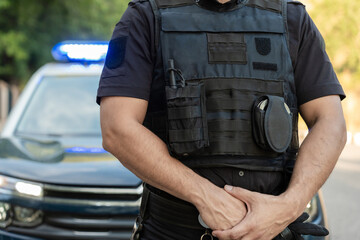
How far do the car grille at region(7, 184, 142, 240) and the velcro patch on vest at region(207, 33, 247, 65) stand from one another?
1442 millimetres

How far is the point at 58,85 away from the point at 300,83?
296cm

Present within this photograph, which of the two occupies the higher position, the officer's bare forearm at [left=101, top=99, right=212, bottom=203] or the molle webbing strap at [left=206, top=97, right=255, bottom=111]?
the molle webbing strap at [left=206, top=97, right=255, bottom=111]

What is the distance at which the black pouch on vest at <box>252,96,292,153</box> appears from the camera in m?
1.82

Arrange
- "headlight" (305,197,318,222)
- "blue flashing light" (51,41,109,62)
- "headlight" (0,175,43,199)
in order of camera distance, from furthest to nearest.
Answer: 1. "blue flashing light" (51,41,109,62)
2. "headlight" (0,175,43,199)
3. "headlight" (305,197,318,222)

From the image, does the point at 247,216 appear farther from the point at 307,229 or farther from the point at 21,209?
the point at 21,209

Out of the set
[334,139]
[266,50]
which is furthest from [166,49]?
[334,139]

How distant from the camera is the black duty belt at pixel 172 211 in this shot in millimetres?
1873

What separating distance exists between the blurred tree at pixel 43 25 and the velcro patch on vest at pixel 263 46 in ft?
56.7

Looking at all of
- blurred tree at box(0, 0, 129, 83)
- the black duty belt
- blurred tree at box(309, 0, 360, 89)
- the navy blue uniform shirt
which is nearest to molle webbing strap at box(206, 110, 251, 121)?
the navy blue uniform shirt

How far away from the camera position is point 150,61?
187 cm

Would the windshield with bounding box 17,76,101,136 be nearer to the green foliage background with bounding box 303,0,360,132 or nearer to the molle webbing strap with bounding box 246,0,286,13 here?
the molle webbing strap with bounding box 246,0,286,13

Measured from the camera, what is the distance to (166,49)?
1854 millimetres

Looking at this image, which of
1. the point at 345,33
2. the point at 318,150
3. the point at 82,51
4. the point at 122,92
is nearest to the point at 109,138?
the point at 122,92

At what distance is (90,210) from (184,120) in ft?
5.06
